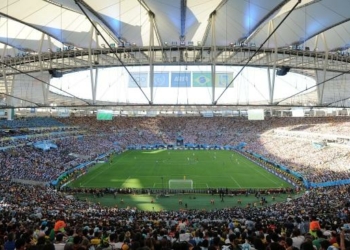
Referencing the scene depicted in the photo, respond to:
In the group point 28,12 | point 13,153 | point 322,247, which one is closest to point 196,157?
point 13,153

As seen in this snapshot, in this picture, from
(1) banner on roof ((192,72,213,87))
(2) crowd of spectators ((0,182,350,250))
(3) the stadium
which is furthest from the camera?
(1) banner on roof ((192,72,213,87))

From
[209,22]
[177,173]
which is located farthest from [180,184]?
[209,22]

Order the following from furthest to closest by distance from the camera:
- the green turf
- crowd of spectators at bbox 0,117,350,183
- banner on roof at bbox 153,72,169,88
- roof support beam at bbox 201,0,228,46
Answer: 1. banner on roof at bbox 153,72,169,88
2. crowd of spectators at bbox 0,117,350,183
3. the green turf
4. roof support beam at bbox 201,0,228,46

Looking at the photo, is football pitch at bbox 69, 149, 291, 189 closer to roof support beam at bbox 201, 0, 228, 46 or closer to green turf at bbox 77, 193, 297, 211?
green turf at bbox 77, 193, 297, 211

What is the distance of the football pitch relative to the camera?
3978cm

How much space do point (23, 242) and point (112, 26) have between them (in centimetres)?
2343

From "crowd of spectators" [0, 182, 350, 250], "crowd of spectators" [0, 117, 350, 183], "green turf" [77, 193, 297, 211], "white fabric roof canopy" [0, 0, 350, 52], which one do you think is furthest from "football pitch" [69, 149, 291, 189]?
"crowd of spectators" [0, 182, 350, 250]

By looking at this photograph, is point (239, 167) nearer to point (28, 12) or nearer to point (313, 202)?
point (313, 202)

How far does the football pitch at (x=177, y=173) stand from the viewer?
131 ft

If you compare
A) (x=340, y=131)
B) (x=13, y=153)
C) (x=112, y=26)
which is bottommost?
(x=13, y=153)

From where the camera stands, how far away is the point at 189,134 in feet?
277

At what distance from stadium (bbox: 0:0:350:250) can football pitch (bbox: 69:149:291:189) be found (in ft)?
1.02

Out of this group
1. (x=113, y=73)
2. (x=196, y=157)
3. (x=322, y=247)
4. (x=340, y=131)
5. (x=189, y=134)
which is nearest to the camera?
(x=322, y=247)

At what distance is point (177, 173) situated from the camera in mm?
47094
